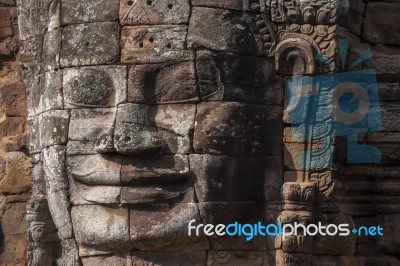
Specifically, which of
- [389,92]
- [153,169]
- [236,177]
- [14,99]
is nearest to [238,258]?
[236,177]

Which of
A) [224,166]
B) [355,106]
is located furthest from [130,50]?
[355,106]

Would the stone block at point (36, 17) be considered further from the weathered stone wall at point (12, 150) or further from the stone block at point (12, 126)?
the stone block at point (12, 126)

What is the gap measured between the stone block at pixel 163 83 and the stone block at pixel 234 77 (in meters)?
0.09

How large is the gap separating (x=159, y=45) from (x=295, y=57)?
3.74 feet

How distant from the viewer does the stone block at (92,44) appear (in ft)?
38.6

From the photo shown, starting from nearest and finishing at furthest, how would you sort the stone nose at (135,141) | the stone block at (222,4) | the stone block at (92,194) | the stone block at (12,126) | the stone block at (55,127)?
the stone nose at (135,141)
the stone block at (92,194)
the stone block at (222,4)
the stone block at (55,127)
the stone block at (12,126)

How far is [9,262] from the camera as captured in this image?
12961 millimetres

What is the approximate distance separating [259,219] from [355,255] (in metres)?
0.92

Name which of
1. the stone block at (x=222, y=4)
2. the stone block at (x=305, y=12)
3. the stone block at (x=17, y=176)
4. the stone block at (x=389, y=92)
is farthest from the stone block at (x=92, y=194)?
the stone block at (x=389, y=92)

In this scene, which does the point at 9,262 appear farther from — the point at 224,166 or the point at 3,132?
the point at 224,166

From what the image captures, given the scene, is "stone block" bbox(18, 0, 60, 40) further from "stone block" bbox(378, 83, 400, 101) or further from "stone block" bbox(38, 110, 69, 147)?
"stone block" bbox(378, 83, 400, 101)

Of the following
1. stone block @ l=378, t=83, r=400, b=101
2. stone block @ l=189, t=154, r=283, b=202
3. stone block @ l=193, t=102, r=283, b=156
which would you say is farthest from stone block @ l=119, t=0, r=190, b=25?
stone block @ l=378, t=83, r=400, b=101

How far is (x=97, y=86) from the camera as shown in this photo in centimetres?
1180

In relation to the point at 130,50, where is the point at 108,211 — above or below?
below
